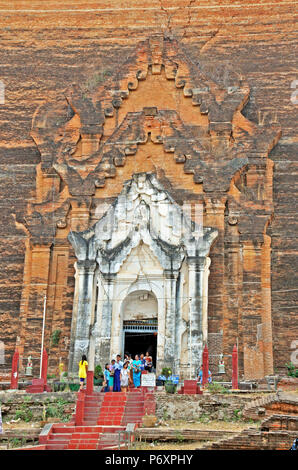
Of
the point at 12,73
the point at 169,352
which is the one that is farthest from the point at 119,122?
the point at 169,352

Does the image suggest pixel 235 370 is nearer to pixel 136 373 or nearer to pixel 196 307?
pixel 136 373

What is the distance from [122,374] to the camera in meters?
22.2

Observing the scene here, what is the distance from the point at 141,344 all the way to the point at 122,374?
6.08 m

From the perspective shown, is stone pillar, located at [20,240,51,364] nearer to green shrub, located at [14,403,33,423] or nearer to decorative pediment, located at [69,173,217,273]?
decorative pediment, located at [69,173,217,273]

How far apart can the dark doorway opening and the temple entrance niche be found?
1.62 metres

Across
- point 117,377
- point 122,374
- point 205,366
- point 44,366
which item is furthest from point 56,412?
point 205,366

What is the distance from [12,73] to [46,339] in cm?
1216

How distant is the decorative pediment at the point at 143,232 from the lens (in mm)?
25594

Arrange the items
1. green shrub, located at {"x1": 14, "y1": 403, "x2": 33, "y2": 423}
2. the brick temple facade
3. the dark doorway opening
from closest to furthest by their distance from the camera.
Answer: green shrub, located at {"x1": 14, "y1": 403, "x2": 33, "y2": 423} → the brick temple facade → the dark doorway opening

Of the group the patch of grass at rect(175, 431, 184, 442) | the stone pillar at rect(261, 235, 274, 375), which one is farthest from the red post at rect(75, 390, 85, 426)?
the stone pillar at rect(261, 235, 274, 375)

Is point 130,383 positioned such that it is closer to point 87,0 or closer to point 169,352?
point 169,352

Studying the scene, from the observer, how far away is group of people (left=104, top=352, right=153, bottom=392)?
21.9m

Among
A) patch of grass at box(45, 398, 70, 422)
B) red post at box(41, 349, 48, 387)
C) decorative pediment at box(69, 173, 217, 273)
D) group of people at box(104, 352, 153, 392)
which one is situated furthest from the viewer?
decorative pediment at box(69, 173, 217, 273)

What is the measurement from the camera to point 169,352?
24641 mm
